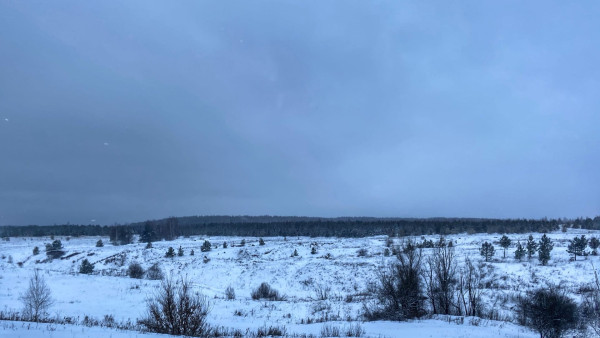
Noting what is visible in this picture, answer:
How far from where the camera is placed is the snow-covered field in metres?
18.3

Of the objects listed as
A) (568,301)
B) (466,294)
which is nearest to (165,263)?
(466,294)

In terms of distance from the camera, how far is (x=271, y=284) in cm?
5222

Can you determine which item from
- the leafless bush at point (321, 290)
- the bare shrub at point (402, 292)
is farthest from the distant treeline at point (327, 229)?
the bare shrub at point (402, 292)

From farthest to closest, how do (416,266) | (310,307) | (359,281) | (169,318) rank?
(359,281) → (310,307) → (416,266) → (169,318)

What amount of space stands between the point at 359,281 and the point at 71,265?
5648 centimetres

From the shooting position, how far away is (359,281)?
50.1m

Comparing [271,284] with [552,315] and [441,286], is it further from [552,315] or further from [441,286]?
[552,315]

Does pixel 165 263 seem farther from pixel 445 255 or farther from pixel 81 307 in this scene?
pixel 445 255

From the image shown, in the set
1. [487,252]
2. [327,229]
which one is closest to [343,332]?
[487,252]

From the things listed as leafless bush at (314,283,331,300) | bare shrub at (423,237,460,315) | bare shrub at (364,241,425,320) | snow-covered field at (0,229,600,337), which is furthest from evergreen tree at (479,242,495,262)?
bare shrub at (364,241,425,320)

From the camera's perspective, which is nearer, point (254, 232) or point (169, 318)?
point (169, 318)

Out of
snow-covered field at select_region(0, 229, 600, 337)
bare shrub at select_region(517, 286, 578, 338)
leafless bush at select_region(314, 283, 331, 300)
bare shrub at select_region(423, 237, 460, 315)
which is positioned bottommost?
leafless bush at select_region(314, 283, 331, 300)

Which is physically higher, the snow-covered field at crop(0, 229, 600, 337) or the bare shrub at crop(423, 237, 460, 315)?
the bare shrub at crop(423, 237, 460, 315)

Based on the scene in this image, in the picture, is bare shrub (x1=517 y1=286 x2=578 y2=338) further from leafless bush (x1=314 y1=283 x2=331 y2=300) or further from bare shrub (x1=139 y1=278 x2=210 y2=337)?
leafless bush (x1=314 y1=283 x2=331 y2=300)
